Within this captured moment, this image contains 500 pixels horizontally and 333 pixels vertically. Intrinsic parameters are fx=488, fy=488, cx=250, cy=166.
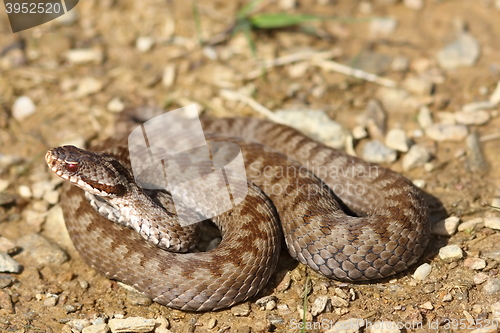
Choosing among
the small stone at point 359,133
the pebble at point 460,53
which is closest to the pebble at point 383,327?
the small stone at point 359,133

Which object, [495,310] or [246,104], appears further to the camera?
[246,104]

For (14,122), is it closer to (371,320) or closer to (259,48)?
(259,48)

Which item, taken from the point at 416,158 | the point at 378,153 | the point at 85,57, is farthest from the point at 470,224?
the point at 85,57

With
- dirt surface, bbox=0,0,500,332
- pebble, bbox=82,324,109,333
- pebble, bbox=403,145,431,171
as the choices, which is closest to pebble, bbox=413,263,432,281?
dirt surface, bbox=0,0,500,332

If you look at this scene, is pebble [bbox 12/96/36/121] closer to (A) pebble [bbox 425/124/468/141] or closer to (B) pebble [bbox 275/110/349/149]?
(B) pebble [bbox 275/110/349/149]

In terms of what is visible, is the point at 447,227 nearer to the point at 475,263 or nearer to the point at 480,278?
the point at 475,263

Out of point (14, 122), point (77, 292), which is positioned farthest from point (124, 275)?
point (14, 122)

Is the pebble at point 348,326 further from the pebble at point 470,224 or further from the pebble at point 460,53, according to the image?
the pebble at point 460,53
